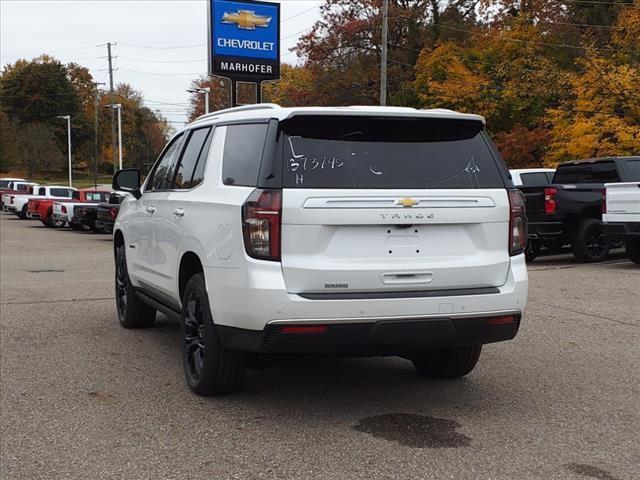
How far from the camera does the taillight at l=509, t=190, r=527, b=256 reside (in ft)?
14.9

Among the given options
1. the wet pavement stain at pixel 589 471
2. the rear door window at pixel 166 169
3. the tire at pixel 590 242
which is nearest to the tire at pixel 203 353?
the rear door window at pixel 166 169

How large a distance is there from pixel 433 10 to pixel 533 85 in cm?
1522

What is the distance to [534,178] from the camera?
15.4m

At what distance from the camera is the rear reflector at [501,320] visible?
4371mm

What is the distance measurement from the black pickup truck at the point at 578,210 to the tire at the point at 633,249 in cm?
34

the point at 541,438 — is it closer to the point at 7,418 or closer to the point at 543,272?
the point at 7,418

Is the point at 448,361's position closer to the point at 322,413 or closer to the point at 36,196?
the point at 322,413

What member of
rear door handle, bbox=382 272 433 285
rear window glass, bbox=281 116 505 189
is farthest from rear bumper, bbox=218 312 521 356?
rear window glass, bbox=281 116 505 189

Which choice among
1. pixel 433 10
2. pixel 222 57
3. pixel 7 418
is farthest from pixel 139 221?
pixel 433 10

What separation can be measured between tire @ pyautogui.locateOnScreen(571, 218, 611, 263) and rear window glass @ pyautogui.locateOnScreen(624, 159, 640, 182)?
953 millimetres

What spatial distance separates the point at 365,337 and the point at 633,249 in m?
10.4

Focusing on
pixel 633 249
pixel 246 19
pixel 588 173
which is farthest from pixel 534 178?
pixel 246 19

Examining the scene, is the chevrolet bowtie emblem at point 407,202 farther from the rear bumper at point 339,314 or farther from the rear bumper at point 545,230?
the rear bumper at point 545,230

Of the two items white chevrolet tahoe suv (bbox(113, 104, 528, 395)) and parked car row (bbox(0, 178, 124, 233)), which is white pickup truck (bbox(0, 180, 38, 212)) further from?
white chevrolet tahoe suv (bbox(113, 104, 528, 395))
